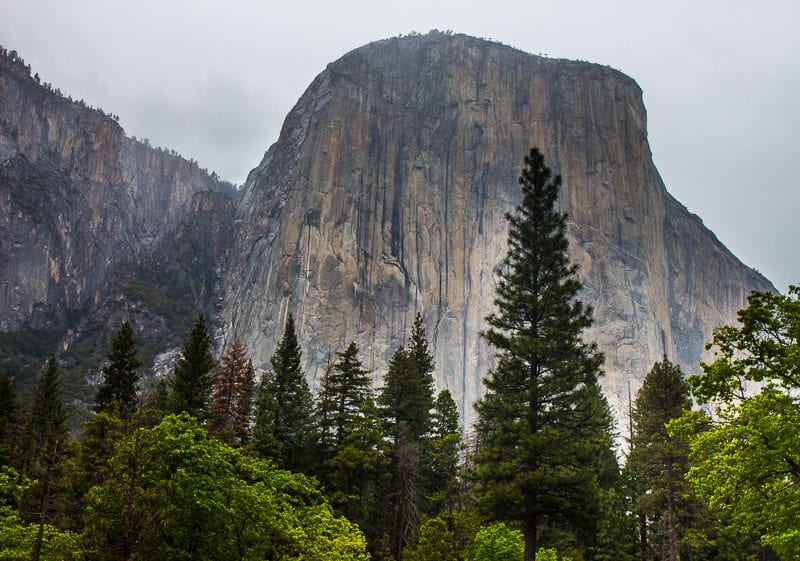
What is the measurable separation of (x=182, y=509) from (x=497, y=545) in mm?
12473

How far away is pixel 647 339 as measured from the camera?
9131 centimetres

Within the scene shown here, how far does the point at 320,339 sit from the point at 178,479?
74.9 meters

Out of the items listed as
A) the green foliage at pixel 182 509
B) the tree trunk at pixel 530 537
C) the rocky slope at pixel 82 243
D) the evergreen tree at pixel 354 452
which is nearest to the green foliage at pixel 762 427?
the tree trunk at pixel 530 537

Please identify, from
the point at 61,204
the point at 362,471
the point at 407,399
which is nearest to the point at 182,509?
the point at 362,471

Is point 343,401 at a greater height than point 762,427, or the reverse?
point 343,401

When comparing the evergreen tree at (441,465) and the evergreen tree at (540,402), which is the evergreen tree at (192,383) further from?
the evergreen tree at (540,402)

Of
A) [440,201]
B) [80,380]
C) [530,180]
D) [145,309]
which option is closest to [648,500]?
[530,180]

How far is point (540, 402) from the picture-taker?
24.0 meters

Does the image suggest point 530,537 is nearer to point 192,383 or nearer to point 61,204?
point 192,383

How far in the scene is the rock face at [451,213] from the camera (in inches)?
3720

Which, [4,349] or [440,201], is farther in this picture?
[4,349]

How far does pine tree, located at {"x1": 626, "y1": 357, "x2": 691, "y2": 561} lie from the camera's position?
27.6m

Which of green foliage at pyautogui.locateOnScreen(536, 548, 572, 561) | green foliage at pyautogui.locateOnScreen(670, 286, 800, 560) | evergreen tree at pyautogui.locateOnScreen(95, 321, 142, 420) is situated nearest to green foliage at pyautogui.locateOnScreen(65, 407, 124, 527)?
evergreen tree at pyautogui.locateOnScreen(95, 321, 142, 420)

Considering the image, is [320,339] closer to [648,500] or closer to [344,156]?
[344,156]
